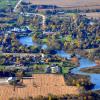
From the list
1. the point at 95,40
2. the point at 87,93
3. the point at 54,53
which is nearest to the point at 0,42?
the point at 54,53

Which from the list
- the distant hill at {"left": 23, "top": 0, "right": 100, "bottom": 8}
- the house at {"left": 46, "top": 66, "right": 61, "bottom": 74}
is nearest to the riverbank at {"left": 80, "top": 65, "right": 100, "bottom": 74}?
the house at {"left": 46, "top": 66, "right": 61, "bottom": 74}

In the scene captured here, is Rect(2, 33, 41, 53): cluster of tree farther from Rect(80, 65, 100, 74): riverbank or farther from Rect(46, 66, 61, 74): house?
Rect(80, 65, 100, 74): riverbank

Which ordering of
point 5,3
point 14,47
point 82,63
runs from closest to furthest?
point 82,63 → point 14,47 → point 5,3

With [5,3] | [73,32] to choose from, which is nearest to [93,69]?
[73,32]

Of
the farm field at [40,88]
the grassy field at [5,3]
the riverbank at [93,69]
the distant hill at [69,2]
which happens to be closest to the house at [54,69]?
the farm field at [40,88]

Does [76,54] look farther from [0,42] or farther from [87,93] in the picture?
[87,93]

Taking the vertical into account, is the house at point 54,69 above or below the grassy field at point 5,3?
below

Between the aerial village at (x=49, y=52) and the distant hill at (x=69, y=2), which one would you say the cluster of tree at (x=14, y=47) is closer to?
the aerial village at (x=49, y=52)

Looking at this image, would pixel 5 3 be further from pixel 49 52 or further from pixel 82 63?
pixel 82 63

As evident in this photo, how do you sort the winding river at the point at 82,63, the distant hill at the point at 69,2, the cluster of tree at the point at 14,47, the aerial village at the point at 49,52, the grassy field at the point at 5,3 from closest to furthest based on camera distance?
the aerial village at the point at 49,52
the winding river at the point at 82,63
the cluster of tree at the point at 14,47
the grassy field at the point at 5,3
the distant hill at the point at 69,2
